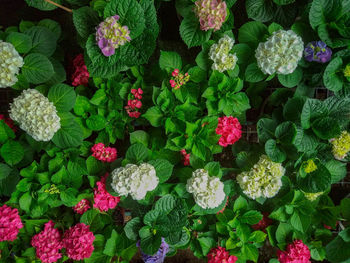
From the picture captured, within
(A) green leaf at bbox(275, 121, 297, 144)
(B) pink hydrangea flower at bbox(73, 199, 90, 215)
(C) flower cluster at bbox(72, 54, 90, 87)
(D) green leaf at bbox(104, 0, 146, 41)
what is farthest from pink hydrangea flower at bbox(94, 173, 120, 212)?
(A) green leaf at bbox(275, 121, 297, 144)

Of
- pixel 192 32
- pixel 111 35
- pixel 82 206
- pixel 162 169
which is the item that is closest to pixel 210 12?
pixel 192 32

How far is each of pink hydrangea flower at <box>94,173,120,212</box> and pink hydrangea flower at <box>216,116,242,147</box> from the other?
2.00 ft

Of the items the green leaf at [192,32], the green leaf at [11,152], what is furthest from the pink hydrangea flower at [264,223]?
the green leaf at [11,152]

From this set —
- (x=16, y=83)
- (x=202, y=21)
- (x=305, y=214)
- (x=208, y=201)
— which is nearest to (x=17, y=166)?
(x=16, y=83)

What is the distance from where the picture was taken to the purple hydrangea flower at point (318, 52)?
1252mm

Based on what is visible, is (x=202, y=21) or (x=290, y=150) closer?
(x=202, y=21)

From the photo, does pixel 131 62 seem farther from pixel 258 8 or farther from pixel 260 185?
pixel 260 185

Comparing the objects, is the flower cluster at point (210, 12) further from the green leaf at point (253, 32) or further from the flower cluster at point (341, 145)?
the flower cluster at point (341, 145)

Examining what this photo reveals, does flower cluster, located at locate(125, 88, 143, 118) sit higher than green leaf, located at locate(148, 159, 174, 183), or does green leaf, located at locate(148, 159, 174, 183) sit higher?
flower cluster, located at locate(125, 88, 143, 118)

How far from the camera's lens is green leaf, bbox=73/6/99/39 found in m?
1.24

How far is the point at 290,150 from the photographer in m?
1.35

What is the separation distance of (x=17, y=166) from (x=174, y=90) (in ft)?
2.86

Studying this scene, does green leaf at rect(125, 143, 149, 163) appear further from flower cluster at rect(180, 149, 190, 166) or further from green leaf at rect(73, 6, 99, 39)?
green leaf at rect(73, 6, 99, 39)

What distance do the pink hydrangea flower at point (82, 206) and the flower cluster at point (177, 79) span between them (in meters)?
0.73
